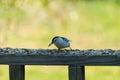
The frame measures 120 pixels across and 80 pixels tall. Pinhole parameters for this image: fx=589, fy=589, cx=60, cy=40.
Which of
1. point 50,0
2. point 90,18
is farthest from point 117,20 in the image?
point 50,0

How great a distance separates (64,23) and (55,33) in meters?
0.58

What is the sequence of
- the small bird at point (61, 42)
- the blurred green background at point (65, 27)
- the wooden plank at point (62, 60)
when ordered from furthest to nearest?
the blurred green background at point (65, 27), the small bird at point (61, 42), the wooden plank at point (62, 60)

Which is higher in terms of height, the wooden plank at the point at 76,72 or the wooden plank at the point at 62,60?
the wooden plank at the point at 62,60

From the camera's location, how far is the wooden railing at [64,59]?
6.40 feet

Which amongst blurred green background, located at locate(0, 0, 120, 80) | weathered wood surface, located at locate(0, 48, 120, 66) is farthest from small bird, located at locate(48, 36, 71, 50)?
blurred green background, located at locate(0, 0, 120, 80)

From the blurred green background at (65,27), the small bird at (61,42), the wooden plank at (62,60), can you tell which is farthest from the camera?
the blurred green background at (65,27)

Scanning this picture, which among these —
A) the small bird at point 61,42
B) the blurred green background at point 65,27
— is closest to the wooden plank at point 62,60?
the small bird at point 61,42

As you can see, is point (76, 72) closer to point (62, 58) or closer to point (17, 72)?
point (62, 58)

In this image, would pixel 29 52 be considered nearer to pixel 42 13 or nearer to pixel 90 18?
pixel 42 13

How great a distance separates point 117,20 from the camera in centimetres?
950

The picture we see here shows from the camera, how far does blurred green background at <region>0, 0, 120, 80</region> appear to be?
7318 mm

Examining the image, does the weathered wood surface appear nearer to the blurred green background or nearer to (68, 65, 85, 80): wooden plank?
(68, 65, 85, 80): wooden plank

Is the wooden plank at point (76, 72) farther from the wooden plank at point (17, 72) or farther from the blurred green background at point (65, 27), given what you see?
the blurred green background at point (65, 27)

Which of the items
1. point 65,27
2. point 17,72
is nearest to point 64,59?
point 17,72
